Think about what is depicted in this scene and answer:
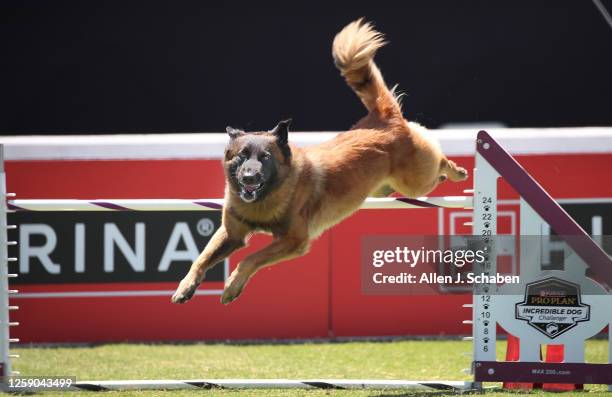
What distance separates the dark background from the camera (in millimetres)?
10219

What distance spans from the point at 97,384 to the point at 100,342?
2.54 metres

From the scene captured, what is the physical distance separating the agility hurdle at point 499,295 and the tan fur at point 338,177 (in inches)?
12.6

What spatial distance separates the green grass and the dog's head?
1.78 metres

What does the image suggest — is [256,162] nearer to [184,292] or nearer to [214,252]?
[214,252]

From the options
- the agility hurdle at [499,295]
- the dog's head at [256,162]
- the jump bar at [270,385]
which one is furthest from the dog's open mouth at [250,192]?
the jump bar at [270,385]

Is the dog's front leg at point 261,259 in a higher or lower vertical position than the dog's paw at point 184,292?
higher

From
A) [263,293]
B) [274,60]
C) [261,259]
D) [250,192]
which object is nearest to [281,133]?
[250,192]

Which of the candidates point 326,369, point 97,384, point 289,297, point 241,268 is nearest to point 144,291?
point 289,297

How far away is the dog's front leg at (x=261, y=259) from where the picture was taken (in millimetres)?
5590

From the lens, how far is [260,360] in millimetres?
7746

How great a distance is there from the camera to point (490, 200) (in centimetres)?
606

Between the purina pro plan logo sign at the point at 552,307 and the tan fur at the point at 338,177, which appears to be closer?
the tan fur at the point at 338,177

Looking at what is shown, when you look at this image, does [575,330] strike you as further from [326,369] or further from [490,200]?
[326,369]

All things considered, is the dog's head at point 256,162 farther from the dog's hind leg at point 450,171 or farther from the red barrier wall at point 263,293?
the red barrier wall at point 263,293
